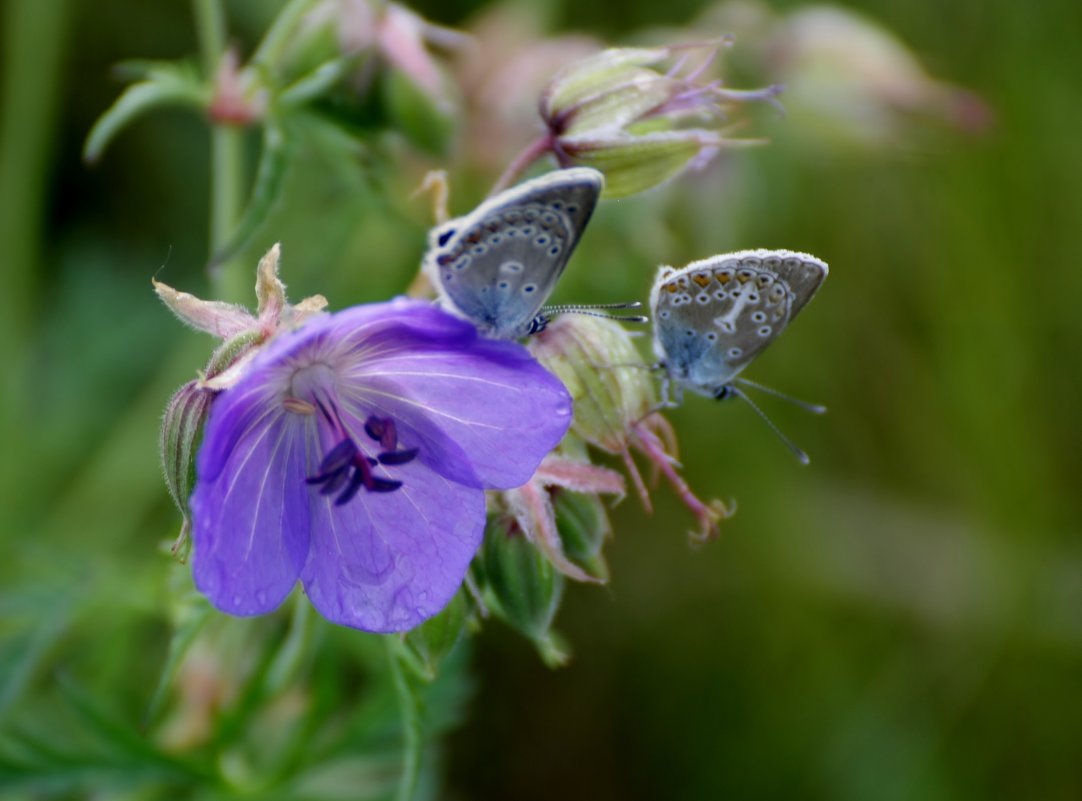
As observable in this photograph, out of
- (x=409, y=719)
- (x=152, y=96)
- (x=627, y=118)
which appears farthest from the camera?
(x=152, y=96)

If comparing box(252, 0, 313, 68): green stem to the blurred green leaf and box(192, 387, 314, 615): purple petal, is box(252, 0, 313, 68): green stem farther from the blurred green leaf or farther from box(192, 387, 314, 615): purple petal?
box(192, 387, 314, 615): purple petal

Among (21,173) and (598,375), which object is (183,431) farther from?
(21,173)

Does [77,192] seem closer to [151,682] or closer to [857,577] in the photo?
[151,682]

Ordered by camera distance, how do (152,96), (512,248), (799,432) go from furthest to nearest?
(799,432)
(152,96)
(512,248)

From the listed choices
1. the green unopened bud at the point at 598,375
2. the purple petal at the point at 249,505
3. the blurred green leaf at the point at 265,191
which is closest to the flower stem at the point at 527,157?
the green unopened bud at the point at 598,375

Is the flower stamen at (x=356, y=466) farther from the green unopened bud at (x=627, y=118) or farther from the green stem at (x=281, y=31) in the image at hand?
the green stem at (x=281, y=31)

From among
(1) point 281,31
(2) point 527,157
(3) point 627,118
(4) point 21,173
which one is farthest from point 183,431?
(4) point 21,173
